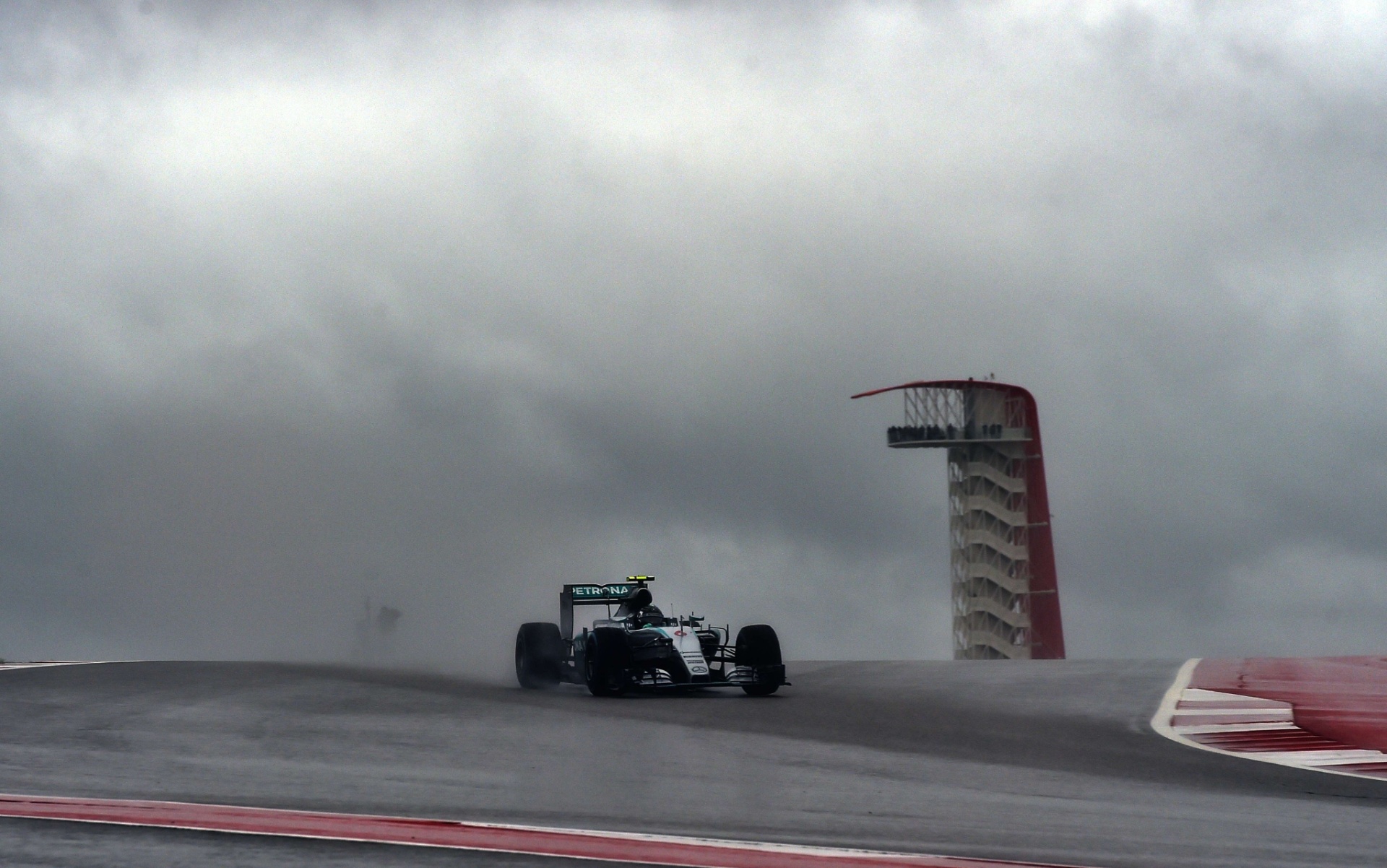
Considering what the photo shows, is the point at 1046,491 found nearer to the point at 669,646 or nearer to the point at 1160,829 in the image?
the point at 669,646

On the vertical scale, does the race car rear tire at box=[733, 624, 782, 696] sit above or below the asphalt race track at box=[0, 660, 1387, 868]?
above

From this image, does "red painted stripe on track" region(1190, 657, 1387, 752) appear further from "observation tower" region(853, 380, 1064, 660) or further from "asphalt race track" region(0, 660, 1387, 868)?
"observation tower" region(853, 380, 1064, 660)

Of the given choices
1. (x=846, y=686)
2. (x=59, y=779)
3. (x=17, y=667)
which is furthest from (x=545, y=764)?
(x=17, y=667)

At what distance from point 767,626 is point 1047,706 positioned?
4.25 metres

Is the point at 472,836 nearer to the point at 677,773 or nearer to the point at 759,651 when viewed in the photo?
the point at 677,773

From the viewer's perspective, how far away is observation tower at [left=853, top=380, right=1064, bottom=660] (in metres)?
59.1

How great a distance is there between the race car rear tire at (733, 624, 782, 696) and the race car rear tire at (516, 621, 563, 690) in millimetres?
3460

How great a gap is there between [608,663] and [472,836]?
36.2 feet

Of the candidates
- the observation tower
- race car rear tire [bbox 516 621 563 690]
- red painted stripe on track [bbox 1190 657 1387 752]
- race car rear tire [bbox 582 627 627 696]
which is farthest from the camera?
the observation tower

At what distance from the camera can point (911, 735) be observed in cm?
1476

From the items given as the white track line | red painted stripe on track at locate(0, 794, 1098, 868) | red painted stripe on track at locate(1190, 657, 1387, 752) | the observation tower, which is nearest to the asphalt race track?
red painted stripe on track at locate(0, 794, 1098, 868)

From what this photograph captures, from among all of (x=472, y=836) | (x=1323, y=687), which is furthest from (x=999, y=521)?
(x=472, y=836)

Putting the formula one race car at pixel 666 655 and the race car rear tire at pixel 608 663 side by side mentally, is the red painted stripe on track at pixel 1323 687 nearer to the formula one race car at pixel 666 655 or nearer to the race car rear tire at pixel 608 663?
the formula one race car at pixel 666 655

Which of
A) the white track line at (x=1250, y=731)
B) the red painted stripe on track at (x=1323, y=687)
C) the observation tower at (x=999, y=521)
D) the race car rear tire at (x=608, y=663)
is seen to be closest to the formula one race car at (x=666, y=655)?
the race car rear tire at (x=608, y=663)
